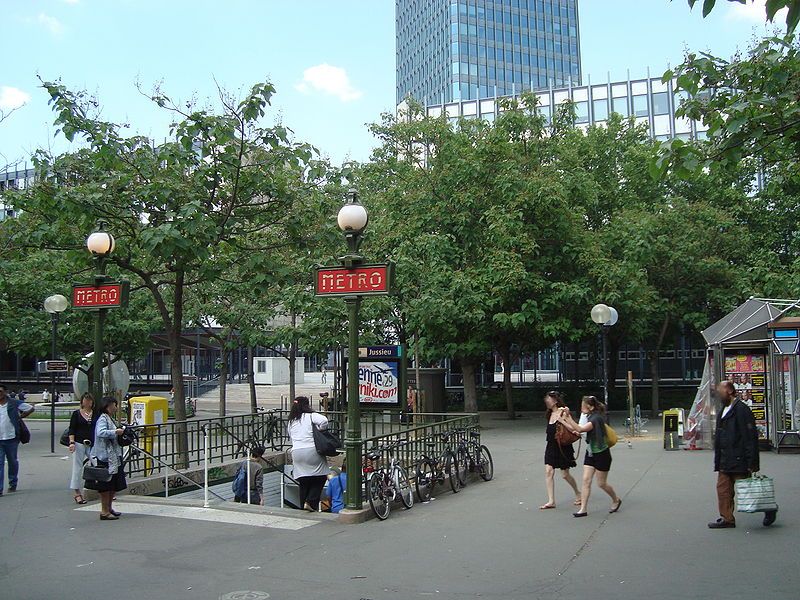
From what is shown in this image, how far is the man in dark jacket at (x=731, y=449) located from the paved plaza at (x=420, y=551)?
35 cm

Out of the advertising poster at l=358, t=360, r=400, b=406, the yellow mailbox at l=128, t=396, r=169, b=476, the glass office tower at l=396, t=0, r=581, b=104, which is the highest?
the glass office tower at l=396, t=0, r=581, b=104

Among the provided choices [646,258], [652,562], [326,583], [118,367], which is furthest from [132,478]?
[646,258]

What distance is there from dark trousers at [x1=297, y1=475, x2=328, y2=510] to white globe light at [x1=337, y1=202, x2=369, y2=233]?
3.59 m

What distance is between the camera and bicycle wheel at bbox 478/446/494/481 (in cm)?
1465

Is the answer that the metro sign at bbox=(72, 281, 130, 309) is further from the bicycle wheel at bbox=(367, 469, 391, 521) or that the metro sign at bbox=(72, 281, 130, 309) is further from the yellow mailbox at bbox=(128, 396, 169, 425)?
the bicycle wheel at bbox=(367, 469, 391, 521)

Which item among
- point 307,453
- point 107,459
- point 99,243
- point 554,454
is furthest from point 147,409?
point 554,454

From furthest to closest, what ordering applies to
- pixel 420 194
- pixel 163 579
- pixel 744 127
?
pixel 420 194 → pixel 744 127 → pixel 163 579

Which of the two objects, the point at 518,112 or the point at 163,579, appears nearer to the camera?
the point at 163,579

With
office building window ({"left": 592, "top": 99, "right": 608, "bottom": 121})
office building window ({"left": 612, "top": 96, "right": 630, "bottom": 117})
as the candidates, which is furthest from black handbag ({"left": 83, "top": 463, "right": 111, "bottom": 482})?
office building window ({"left": 592, "top": 99, "right": 608, "bottom": 121})

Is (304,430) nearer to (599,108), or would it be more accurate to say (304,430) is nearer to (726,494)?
(726,494)

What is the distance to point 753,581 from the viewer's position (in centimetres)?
715

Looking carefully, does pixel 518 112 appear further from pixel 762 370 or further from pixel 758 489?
pixel 758 489

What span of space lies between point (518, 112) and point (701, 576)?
913 inches

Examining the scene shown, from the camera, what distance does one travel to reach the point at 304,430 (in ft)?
36.4
